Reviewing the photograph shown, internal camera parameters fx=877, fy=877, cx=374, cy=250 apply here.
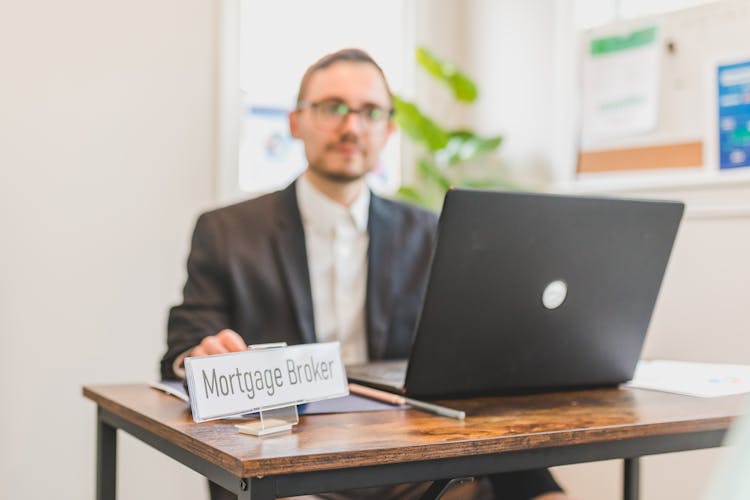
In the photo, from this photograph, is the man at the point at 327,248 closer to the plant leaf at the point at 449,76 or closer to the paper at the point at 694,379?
the paper at the point at 694,379

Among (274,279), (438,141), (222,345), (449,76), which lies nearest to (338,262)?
(274,279)

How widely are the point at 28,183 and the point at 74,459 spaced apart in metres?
0.80

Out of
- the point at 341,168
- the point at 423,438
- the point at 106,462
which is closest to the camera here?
the point at 423,438

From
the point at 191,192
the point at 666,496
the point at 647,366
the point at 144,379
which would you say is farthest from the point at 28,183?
the point at 666,496

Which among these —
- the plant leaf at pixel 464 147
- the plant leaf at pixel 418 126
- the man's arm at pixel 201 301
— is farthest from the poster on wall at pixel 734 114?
the man's arm at pixel 201 301

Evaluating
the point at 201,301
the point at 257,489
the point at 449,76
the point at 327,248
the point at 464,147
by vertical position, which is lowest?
the point at 257,489

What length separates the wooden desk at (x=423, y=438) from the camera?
93 centimetres

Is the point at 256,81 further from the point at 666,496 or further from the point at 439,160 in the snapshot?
the point at 666,496

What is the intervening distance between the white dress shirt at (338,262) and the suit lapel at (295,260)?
0.04m

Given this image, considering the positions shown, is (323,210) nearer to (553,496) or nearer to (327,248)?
(327,248)

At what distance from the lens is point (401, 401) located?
1.26 m

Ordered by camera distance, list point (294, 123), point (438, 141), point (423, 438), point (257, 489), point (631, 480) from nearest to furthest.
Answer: point (257, 489) → point (423, 438) → point (631, 480) → point (294, 123) → point (438, 141)

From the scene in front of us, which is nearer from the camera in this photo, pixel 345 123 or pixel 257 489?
pixel 257 489

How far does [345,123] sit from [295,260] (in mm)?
331
